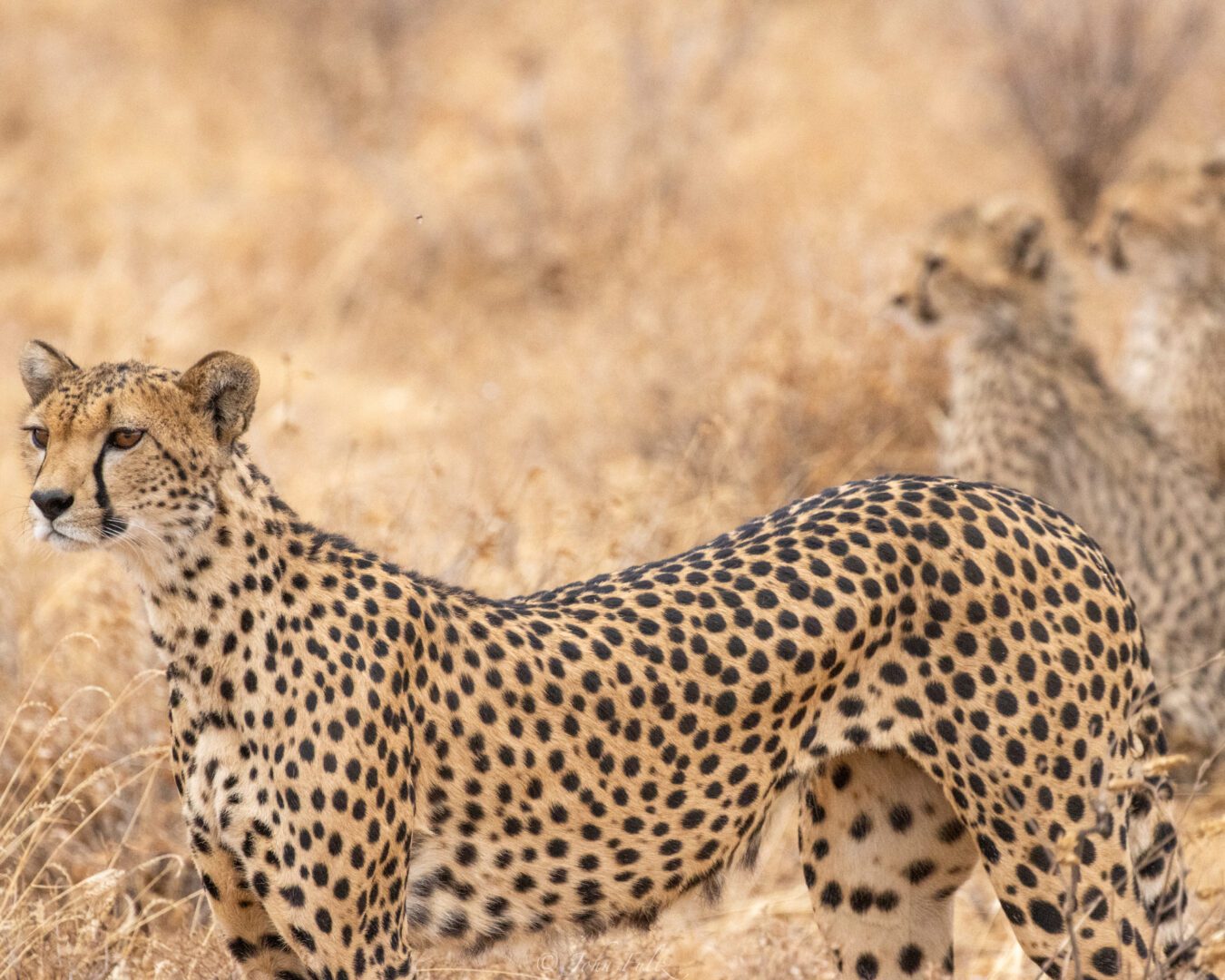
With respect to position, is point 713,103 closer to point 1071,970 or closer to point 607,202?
point 607,202

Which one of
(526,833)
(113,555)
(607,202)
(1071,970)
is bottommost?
(1071,970)

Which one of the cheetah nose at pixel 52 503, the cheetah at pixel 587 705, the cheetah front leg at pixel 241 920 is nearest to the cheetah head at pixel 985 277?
the cheetah at pixel 587 705

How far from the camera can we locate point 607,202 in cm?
892

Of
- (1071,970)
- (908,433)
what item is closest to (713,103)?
(908,433)

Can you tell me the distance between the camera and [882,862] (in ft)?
10.5

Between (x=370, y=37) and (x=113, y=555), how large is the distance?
8179 mm

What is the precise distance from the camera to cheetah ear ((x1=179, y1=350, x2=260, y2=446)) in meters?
2.79

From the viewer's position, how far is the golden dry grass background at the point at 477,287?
4047 millimetres

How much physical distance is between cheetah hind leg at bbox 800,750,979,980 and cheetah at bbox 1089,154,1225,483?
11.1 feet

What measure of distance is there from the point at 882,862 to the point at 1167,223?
4.00 metres

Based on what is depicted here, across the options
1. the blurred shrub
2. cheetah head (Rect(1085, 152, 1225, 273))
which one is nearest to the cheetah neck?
cheetah head (Rect(1085, 152, 1225, 273))

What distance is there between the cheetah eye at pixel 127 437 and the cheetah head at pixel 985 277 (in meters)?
3.71

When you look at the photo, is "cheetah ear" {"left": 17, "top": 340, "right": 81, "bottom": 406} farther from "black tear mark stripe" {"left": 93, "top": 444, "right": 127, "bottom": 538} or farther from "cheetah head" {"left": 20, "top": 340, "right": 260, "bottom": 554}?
"black tear mark stripe" {"left": 93, "top": 444, "right": 127, "bottom": 538}

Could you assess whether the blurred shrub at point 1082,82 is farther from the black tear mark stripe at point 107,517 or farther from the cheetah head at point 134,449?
the black tear mark stripe at point 107,517
